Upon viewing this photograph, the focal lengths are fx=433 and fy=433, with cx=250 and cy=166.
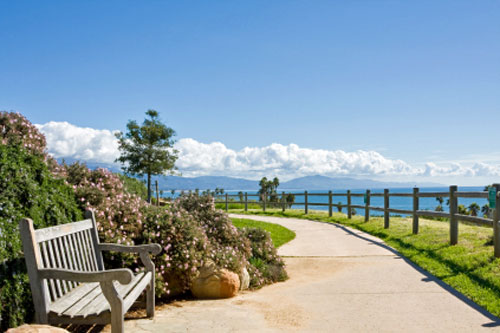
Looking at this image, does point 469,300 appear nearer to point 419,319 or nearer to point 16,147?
point 419,319

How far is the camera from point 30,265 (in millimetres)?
3752

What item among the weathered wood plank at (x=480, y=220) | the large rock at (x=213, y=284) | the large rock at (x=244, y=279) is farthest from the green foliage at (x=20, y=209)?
the weathered wood plank at (x=480, y=220)

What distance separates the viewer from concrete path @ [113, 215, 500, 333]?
4.81 metres

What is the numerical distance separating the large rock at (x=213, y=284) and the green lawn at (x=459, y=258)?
3.35 meters

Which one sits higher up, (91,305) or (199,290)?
(91,305)

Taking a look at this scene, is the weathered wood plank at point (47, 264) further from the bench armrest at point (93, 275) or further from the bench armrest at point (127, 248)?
the bench armrest at point (127, 248)

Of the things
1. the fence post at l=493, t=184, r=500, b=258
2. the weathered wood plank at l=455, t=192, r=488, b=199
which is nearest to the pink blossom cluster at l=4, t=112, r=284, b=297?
the fence post at l=493, t=184, r=500, b=258

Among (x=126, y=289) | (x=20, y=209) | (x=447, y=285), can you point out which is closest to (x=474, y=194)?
(x=447, y=285)

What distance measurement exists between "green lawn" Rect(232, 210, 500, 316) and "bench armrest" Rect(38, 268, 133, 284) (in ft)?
14.4

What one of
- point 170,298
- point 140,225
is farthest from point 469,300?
point 140,225

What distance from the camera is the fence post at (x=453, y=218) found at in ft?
31.1

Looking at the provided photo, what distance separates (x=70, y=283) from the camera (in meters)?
4.55

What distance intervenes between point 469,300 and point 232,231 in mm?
4042

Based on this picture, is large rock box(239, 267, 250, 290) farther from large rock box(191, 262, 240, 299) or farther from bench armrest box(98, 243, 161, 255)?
bench armrest box(98, 243, 161, 255)
